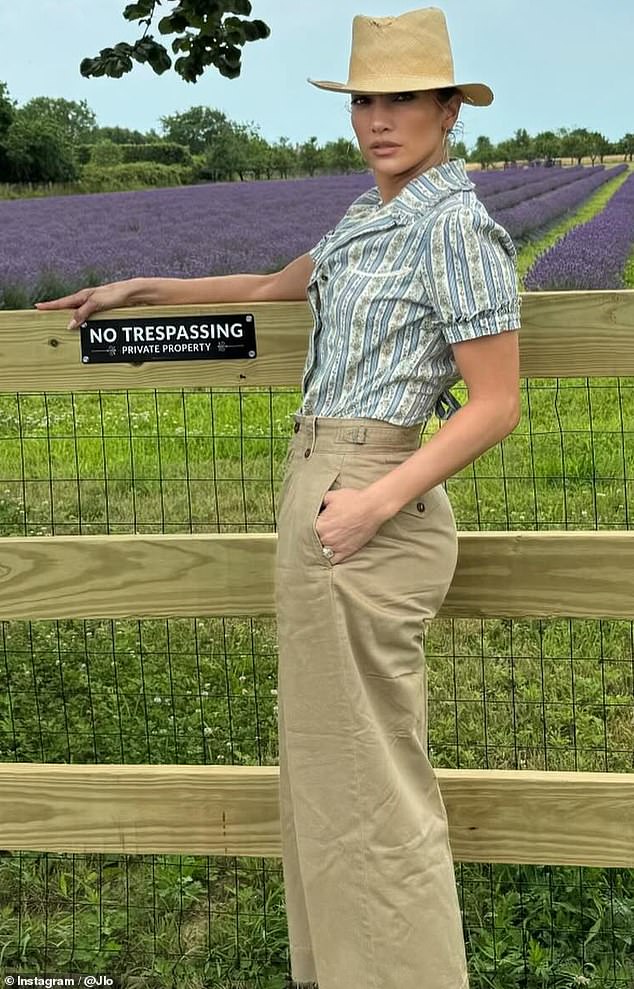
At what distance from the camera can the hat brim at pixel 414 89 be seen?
7.06 feet

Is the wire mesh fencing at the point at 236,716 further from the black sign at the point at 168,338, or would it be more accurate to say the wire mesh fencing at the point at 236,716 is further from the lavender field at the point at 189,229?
the lavender field at the point at 189,229

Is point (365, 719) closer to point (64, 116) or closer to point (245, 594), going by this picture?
point (245, 594)

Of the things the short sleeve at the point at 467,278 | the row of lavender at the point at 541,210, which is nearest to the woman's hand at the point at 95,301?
the short sleeve at the point at 467,278

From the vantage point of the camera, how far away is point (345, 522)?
7.07 ft

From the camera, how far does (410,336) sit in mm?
2166

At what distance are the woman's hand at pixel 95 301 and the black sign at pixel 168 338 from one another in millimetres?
26

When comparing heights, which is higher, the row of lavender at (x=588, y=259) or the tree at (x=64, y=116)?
the tree at (x=64, y=116)

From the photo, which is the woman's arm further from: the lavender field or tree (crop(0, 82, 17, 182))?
tree (crop(0, 82, 17, 182))

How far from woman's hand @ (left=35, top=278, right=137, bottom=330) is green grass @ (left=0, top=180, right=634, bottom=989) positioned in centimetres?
44

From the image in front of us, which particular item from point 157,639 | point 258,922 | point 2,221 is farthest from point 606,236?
point 258,922

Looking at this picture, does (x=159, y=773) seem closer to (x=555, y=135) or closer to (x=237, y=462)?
(x=237, y=462)

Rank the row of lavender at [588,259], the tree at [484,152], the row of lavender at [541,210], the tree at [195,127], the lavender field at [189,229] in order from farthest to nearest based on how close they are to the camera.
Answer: the tree at [195,127] → the tree at [484,152] → the row of lavender at [541,210] → the lavender field at [189,229] → the row of lavender at [588,259]

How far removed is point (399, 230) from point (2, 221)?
21528 mm

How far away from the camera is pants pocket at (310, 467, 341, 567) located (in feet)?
7.18
